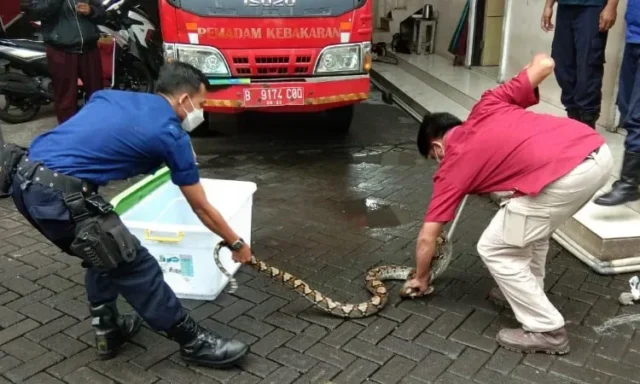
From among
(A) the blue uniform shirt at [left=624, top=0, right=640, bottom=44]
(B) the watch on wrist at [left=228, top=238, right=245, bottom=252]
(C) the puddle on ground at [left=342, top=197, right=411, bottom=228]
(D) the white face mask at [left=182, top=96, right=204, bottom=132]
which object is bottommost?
(C) the puddle on ground at [left=342, top=197, right=411, bottom=228]

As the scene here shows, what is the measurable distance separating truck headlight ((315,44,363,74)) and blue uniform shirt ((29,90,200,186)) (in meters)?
3.55

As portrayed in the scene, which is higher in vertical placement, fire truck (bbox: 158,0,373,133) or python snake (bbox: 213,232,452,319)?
fire truck (bbox: 158,0,373,133)

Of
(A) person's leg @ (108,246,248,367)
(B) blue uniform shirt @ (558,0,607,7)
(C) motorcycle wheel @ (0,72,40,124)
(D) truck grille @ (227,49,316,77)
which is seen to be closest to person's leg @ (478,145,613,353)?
(A) person's leg @ (108,246,248,367)

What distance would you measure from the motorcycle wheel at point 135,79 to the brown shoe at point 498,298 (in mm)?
6217

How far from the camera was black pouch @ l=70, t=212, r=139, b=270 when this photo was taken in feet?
9.63

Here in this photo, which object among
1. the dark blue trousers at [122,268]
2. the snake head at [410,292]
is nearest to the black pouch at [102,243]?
the dark blue trousers at [122,268]

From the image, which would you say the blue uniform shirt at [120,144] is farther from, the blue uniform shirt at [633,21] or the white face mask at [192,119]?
the blue uniform shirt at [633,21]

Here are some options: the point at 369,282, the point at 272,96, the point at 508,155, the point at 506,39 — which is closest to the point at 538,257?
the point at 508,155

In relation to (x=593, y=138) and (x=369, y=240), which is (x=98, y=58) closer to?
(x=369, y=240)

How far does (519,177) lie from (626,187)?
5.96 feet

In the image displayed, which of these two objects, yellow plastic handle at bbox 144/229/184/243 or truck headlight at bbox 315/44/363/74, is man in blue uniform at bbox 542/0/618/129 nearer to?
truck headlight at bbox 315/44/363/74

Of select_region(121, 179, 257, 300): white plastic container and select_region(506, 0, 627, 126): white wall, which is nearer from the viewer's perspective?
select_region(121, 179, 257, 300): white plastic container

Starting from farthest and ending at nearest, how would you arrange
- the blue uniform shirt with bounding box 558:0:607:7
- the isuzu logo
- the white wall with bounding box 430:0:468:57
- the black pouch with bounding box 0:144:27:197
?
the white wall with bounding box 430:0:468:57, the isuzu logo, the blue uniform shirt with bounding box 558:0:607:7, the black pouch with bounding box 0:144:27:197

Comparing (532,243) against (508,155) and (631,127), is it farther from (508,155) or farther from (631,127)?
(631,127)
